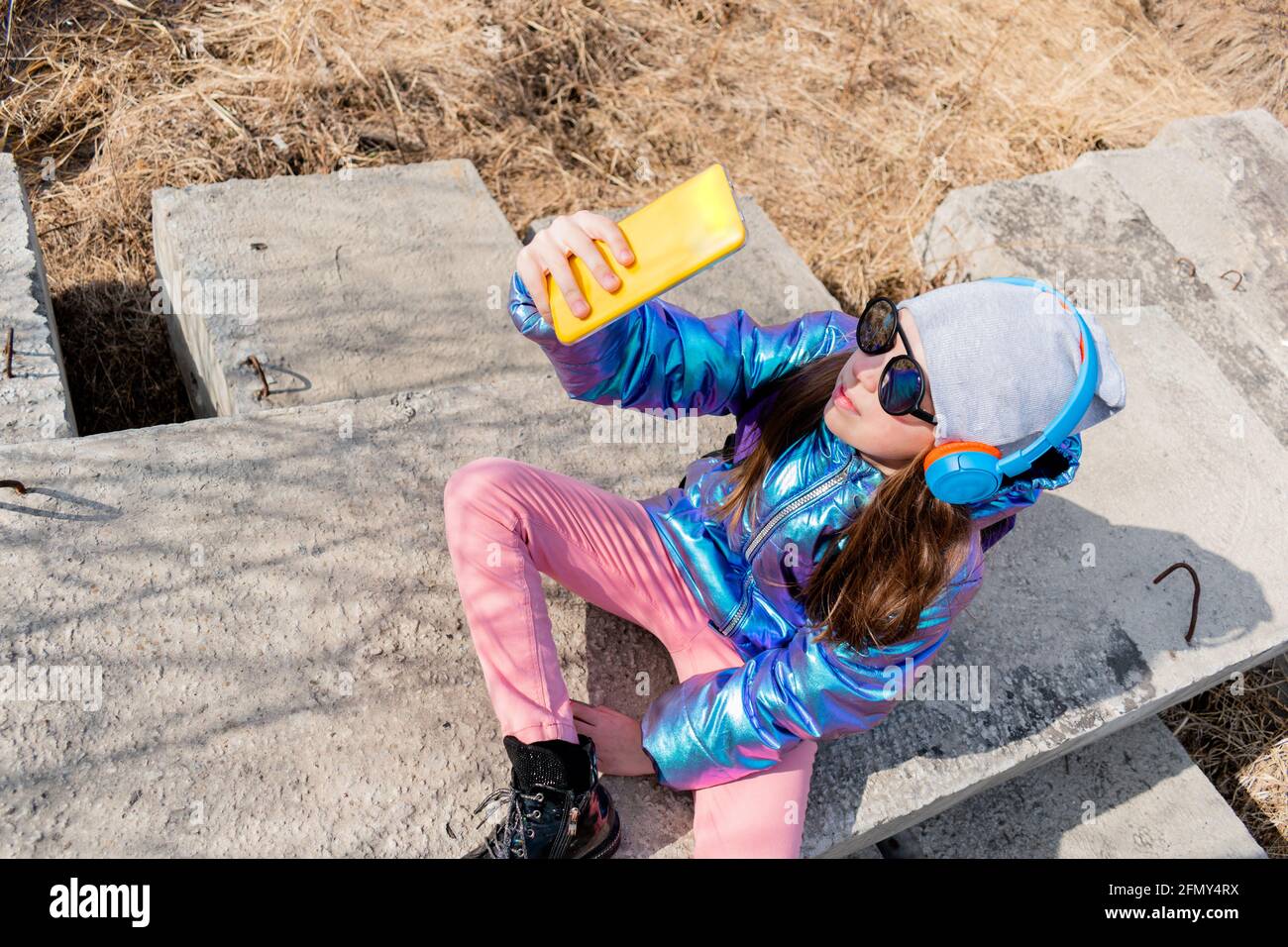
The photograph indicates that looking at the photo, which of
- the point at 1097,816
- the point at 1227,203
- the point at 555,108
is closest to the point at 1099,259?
the point at 1227,203

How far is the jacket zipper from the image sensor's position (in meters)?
1.94

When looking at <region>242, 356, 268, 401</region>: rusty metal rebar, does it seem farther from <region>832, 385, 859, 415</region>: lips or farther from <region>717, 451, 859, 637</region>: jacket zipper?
<region>832, 385, 859, 415</region>: lips

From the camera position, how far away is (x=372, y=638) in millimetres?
2176

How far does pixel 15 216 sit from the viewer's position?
2.94 meters

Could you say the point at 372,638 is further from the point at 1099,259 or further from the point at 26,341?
the point at 1099,259

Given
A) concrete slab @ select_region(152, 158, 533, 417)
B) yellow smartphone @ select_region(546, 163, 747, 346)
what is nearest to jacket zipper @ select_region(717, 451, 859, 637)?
yellow smartphone @ select_region(546, 163, 747, 346)

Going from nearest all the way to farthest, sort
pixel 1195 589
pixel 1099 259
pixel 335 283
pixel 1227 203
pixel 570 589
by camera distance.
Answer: pixel 570 589 < pixel 1195 589 < pixel 335 283 < pixel 1099 259 < pixel 1227 203

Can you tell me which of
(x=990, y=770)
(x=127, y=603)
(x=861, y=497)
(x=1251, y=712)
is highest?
(x=861, y=497)

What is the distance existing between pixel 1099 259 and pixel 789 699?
7.99 ft

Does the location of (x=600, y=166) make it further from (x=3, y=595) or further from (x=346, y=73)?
(x=3, y=595)

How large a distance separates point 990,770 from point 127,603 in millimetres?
1786

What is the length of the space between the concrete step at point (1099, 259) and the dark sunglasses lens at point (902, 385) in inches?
81.0

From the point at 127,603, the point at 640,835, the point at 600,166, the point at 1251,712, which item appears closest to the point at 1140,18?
the point at 600,166

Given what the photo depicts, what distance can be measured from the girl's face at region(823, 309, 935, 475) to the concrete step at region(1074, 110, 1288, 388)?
250 centimetres
